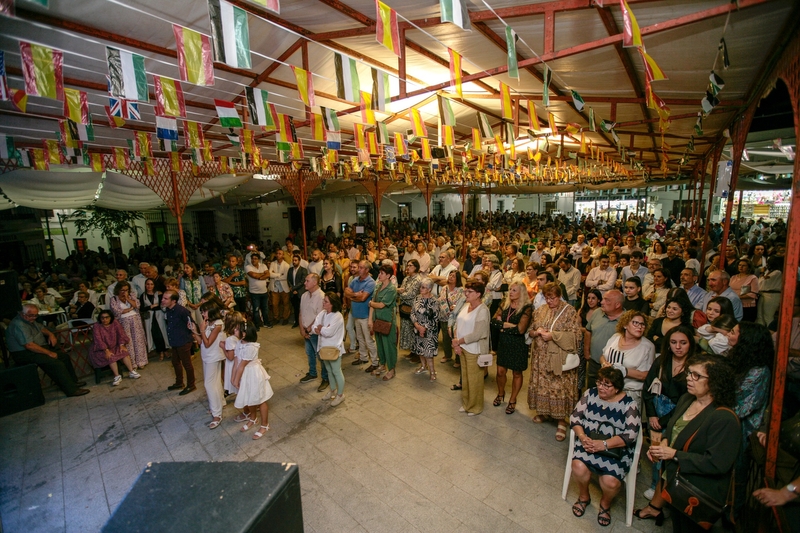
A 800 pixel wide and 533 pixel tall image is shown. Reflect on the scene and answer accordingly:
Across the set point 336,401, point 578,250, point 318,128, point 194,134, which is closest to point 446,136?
point 318,128

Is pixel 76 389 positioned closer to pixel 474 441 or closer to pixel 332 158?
pixel 474 441

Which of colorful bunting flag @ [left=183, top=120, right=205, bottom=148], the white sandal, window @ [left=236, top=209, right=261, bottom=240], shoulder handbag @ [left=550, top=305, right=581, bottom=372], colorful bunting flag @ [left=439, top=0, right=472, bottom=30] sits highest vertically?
colorful bunting flag @ [left=183, top=120, right=205, bottom=148]

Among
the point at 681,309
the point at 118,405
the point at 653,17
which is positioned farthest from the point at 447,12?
the point at 118,405

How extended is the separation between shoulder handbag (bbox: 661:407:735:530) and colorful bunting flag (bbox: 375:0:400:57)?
130 inches

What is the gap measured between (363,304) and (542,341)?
8.47 feet

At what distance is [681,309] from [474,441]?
234cm

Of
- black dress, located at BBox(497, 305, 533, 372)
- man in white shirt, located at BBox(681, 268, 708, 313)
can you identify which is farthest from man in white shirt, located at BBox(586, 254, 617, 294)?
black dress, located at BBox(497, 305, 533, 372)

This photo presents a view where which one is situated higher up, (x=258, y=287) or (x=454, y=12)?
(x=454, y=12)

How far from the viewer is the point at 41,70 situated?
2826 mm

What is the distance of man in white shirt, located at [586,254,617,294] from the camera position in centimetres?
604

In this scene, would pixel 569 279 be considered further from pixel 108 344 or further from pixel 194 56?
pixel 108 344

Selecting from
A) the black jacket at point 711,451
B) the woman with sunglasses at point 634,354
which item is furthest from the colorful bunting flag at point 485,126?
the black jacket at point 711,451

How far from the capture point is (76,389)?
5105 mm

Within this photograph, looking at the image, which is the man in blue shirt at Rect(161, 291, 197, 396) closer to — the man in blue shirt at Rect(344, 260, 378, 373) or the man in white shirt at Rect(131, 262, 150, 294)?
the man in white shirt at Rect(131, 262, 150, 294)
